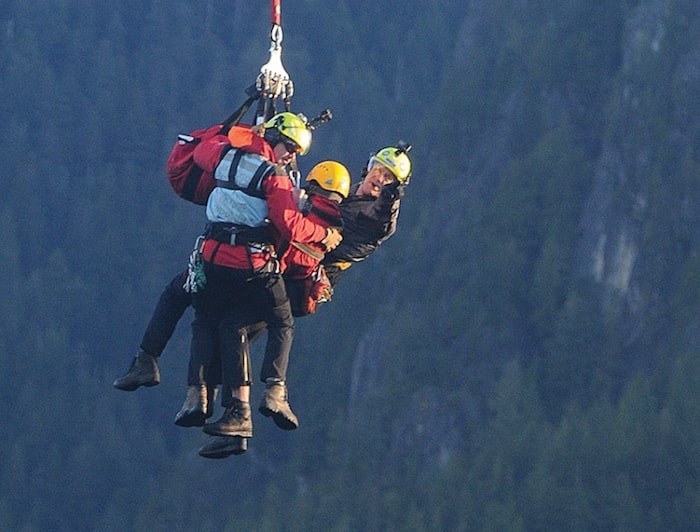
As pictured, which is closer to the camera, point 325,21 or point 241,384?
point 241,384

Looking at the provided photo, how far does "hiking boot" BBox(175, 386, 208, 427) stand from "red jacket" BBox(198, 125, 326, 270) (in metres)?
1.18

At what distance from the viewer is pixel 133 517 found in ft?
405

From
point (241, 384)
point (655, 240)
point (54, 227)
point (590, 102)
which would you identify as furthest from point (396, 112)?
point (241, 384)

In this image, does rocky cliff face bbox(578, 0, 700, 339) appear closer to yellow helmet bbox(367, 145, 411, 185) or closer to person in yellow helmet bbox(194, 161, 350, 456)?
yellow helmet bbox(367, 145, 411, 185)

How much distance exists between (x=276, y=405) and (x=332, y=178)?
2159 mm

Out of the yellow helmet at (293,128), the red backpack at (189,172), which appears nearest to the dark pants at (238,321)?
the red backpack at (189,172)

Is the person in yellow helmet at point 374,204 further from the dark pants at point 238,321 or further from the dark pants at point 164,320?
the dark pants at point 164,320

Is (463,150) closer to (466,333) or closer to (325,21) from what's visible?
(466,333)

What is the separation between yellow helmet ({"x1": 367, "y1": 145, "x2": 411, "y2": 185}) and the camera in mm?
24625

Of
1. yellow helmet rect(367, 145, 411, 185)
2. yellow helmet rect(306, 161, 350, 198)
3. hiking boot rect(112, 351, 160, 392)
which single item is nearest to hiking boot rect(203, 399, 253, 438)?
hiking boot rect(112, 351, 160, 392)

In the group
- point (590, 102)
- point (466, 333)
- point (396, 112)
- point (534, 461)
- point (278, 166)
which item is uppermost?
point (396, 112)

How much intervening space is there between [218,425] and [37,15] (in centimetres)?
13204

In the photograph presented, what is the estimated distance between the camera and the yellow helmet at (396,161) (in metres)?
24.6

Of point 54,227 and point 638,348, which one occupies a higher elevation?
point 54,227
